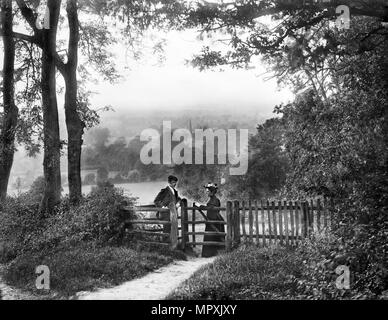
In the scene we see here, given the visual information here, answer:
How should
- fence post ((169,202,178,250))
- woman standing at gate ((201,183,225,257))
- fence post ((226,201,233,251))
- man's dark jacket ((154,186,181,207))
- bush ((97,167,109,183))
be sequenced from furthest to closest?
bush ((97,167,109,183))
man's dark jacket ((154,186,181,207))
woman standing at gate ((201,183,225,257))
fence post ((169,202,178,250))
fence post ((226,201,233,251))

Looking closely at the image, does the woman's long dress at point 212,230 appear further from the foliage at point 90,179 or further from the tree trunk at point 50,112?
the foliage at point 90,179

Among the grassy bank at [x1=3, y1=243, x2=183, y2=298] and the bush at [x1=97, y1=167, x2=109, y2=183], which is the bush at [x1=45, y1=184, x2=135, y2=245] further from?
the bush at [x1=97, y1=167, x2=109, y2=183]

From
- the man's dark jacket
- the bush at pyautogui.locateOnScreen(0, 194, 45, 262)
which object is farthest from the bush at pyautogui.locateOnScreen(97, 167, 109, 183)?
the man's dark jacket

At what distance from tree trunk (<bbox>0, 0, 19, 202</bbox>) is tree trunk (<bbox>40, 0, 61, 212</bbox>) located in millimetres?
2025

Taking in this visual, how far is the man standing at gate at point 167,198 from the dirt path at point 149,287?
7.10 feet

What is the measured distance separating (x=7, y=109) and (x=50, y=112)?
152 inches

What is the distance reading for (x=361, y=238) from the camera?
764 centimetres

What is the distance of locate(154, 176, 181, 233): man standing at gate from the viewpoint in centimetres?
1303

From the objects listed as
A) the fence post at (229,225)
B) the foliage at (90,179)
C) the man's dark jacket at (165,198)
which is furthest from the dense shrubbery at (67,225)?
the foliage at (90,179)

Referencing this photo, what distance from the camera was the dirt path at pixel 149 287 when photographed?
27.0 feet
